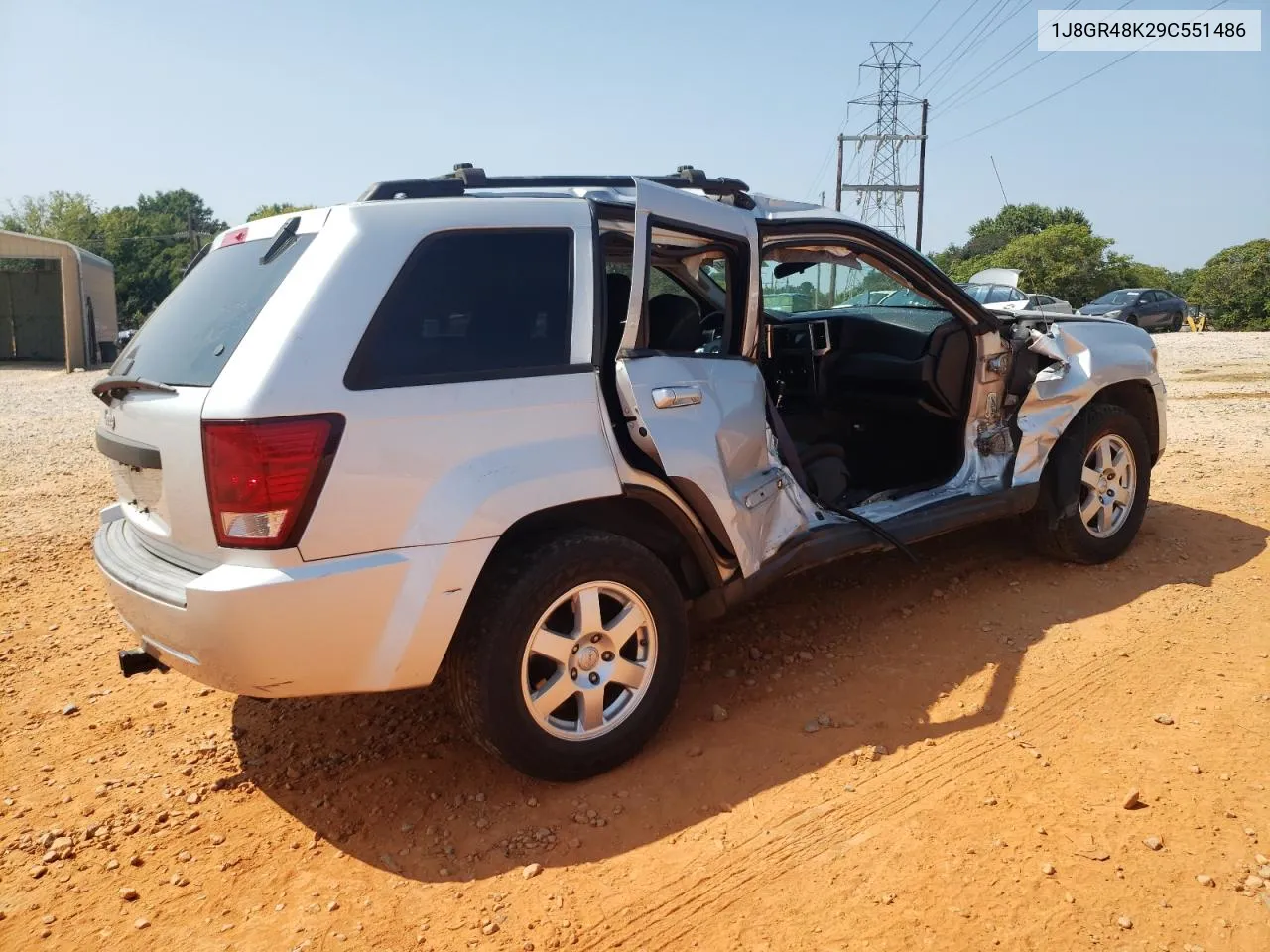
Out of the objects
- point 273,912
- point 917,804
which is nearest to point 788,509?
point 917,804

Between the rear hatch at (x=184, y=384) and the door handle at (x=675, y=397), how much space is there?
124cm

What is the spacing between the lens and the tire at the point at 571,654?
277cm

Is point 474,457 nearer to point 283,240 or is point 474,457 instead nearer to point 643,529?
point 643,529

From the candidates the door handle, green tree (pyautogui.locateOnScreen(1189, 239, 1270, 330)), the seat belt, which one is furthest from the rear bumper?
green tree (pyautogui.locateOnScreen(1189, 239, 1270, 330))

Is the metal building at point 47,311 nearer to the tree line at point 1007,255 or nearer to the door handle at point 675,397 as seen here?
the tree line at point 1007,255

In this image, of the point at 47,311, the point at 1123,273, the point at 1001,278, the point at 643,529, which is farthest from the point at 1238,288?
the point at 47,311

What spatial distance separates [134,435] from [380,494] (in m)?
0.91

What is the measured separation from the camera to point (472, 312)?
285 centimetres

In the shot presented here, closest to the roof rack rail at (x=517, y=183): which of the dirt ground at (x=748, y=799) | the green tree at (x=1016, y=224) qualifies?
the dirt ground at (x=748, y=799)

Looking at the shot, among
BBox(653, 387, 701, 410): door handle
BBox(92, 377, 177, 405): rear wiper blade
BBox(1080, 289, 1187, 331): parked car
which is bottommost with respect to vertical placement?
BBox(653, 387, 701, 410): door handle

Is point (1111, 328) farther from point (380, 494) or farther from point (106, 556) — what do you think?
point (106, 556)

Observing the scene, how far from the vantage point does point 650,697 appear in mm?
3121

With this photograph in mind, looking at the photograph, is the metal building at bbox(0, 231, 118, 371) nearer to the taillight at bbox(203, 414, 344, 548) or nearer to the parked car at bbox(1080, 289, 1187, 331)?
the taillight at bbox(203, 414, 344, 548)

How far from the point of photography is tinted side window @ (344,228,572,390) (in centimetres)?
266
